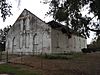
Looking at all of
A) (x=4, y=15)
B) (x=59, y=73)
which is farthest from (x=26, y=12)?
(x=4, y=15)

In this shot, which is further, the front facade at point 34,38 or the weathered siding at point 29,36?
the weathered siding at point 29,36

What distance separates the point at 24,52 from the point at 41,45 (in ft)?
16.0

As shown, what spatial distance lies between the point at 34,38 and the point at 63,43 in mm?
6860

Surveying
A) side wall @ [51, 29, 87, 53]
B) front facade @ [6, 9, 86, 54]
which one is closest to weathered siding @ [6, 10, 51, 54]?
front facade @ [6, 9, 86, 54]

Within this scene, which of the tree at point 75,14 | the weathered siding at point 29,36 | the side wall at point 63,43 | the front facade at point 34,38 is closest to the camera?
the tree at point 75,14

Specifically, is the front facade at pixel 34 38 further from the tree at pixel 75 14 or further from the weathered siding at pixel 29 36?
the tree at pixel 75 14

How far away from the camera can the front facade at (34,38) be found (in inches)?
1725

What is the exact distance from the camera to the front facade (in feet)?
144

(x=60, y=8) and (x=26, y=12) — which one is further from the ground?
(x=26, y=12)

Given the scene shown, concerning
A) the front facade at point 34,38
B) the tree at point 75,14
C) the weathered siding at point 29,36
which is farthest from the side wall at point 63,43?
the tree at point 75,14

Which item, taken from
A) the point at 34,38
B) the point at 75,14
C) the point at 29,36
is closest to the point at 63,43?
the point at 34,38

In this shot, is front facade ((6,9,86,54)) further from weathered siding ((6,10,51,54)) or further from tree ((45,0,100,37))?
tree ((45,0,100,37))

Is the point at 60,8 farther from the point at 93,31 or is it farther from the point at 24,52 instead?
the point at 24,52

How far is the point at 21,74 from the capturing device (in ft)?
68.0
